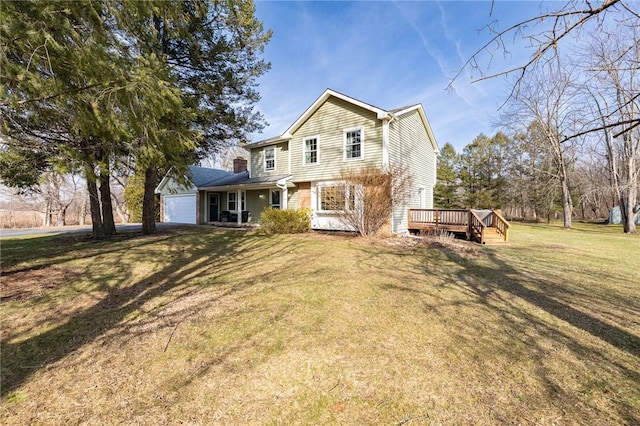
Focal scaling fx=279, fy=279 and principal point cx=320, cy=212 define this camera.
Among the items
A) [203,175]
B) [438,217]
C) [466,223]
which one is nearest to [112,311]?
[438,217]

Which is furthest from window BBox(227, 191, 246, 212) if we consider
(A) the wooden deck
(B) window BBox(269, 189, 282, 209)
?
(A) the wooden deck

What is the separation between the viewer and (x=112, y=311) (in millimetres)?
4496

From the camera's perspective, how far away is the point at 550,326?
4.09 meters

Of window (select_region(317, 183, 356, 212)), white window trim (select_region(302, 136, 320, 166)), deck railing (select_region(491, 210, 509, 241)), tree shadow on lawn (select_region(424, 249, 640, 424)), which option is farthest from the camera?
white window trim (select_region(302, 136, 320, 166))

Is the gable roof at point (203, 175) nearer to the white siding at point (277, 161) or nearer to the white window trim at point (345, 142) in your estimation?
the white siding at point (277, 161)

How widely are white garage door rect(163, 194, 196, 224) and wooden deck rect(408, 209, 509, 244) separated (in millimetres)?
14699

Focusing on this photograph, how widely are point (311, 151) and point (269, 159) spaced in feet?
11.3

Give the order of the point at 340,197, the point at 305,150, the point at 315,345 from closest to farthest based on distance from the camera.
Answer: the point at 315,345
the point at 340,197
the point at 305,150

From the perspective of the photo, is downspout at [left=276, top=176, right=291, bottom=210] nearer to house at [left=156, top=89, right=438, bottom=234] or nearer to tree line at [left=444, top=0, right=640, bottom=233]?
house at [left=156, top=89, right=438, bottom=234]

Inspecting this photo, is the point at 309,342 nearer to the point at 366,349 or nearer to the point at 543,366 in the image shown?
the point at 366,349

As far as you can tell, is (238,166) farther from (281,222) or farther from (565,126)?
(565,126)

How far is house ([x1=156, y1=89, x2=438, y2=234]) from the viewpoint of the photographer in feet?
42.1

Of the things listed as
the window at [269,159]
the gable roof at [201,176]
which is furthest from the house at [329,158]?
the gable roof at [201,176]

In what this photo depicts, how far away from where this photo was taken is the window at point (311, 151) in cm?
1471
